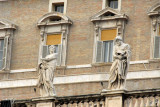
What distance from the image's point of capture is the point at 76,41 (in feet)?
179

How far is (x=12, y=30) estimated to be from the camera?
185 feet

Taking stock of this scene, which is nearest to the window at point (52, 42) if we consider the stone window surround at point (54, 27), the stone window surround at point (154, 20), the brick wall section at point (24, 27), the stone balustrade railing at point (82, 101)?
the stone window surround at point (54, 27)

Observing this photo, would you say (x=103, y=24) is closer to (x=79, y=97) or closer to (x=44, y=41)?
(x=44, y=41)

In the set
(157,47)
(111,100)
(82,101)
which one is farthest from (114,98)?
(157,47)

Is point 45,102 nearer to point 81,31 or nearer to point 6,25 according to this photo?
point 81,31

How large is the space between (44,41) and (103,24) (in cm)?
311

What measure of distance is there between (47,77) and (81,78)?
1144 centimetres

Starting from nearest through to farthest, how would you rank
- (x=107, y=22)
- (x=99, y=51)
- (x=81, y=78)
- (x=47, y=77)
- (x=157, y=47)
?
1. (x=47, y=77)
2. (x=157, y=47)
3. (x=81, y=78)
4. (x=99, y=51)
5. (x=107, y=22)

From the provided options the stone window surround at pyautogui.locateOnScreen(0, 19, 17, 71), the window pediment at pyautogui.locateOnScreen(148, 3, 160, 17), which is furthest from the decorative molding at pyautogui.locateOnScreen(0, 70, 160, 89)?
the window pediment at pyautogui.locateOnScreen(148, 3, 160, 17)

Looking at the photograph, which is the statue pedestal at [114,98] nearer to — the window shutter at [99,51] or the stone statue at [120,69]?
the stone statue at [120,69]

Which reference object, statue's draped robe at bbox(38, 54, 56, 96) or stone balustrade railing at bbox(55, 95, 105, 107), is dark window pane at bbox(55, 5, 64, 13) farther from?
stone balustrade railing at bbox(55, 95, 105, 107)

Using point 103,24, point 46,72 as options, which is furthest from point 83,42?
point 46,72

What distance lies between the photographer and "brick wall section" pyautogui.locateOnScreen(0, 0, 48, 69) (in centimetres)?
5566

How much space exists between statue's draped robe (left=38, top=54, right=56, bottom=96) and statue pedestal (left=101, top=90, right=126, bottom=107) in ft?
7.85
